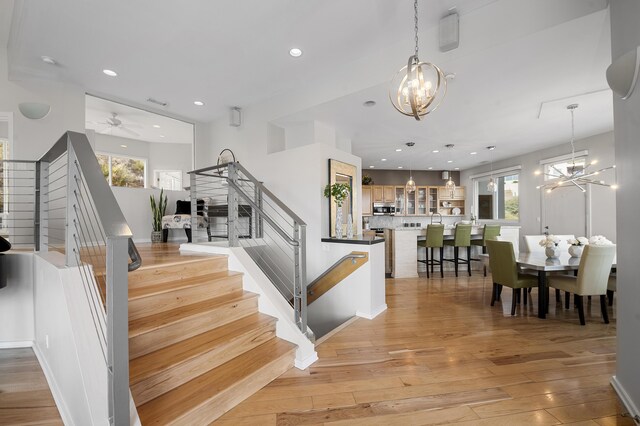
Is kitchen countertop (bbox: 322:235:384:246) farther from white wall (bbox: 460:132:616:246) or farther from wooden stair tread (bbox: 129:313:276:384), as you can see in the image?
white wall (bbox: 460:132:616:246)

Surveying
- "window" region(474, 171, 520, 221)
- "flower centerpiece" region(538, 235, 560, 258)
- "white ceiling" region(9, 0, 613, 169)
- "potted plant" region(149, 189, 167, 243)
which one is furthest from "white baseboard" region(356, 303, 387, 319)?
Answer: "window" region(474, 171, 520, 221)

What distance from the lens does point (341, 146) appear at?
17.0 ft

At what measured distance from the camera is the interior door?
17.4ft

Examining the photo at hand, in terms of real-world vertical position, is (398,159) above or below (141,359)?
above

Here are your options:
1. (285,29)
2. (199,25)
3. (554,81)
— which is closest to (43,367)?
(199,25)

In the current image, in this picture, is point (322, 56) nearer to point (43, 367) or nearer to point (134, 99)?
point (134, 99)

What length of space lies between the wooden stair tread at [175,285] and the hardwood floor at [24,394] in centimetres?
78

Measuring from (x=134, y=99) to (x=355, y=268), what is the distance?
14.9 feet

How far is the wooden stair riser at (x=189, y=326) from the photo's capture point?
5.44 ft

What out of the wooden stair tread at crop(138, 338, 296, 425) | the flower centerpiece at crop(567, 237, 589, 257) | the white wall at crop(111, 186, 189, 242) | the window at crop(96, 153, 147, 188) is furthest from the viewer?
the window at crop(96, 153, 147, 188)

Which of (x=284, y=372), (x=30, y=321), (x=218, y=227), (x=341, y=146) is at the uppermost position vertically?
(x=341, y=146)

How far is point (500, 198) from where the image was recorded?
7.63m

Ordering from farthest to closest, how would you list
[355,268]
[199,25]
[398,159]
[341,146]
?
[398,159], [341,146], [355,268], [199,25]

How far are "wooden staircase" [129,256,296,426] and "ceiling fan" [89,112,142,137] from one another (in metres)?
4.48
